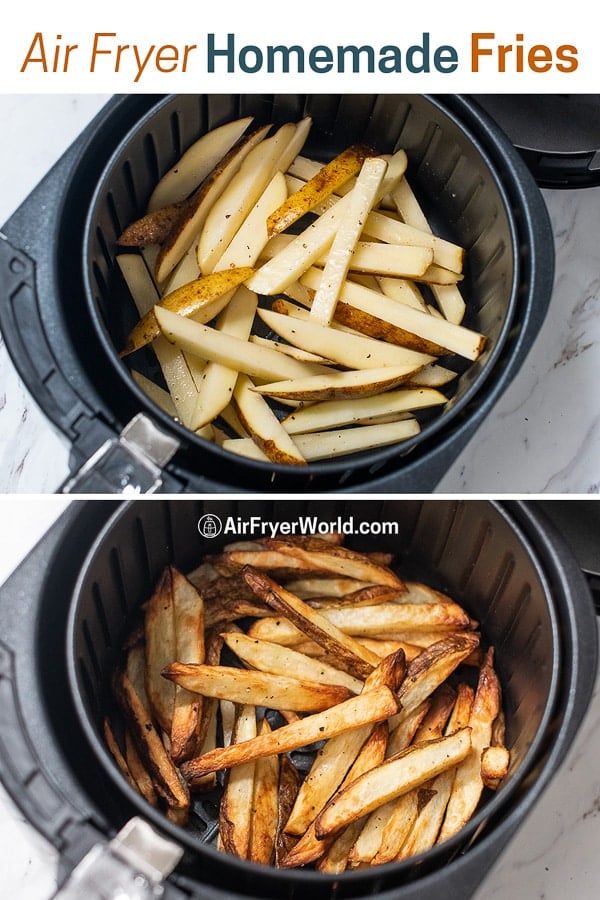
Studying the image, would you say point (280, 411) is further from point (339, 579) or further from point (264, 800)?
point (264, 800)

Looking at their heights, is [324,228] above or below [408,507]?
above

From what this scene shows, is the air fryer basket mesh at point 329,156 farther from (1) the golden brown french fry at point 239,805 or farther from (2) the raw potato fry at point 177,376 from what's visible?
(1) the golden brown french fry at point 239,805

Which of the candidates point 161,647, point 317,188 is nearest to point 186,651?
point 161,647

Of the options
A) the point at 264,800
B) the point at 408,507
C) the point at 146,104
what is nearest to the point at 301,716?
the point at 264,800

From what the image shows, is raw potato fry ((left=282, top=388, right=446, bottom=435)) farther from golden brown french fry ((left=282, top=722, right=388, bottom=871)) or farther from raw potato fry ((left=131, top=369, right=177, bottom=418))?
golden brown french fry ((left=282, top=722, right=388, bottom=871))

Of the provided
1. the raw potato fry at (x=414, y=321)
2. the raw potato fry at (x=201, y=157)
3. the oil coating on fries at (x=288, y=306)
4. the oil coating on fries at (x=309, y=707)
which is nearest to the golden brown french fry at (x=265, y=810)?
the oil coating on fries at (x=309, y=707)
